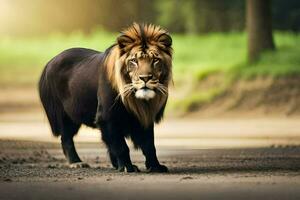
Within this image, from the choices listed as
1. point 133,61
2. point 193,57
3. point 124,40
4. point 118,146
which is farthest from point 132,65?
point 193,57

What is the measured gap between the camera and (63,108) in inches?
632

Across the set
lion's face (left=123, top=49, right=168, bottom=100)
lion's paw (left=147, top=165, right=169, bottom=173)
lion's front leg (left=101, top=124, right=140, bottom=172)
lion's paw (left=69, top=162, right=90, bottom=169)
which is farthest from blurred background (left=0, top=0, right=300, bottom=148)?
lion's face (left=123, top=49, right=168, bottom=100)

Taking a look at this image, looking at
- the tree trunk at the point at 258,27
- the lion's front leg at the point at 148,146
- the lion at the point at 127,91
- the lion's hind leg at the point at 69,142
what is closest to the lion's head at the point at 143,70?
the lion at the point at 127,91

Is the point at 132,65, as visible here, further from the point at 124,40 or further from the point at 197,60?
the point at 197,60

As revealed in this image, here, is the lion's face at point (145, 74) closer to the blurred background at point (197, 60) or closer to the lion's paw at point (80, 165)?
the lion's paw at point (80, 165)

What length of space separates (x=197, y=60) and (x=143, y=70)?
2436 centimetres

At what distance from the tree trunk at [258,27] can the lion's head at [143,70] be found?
60.9 ft

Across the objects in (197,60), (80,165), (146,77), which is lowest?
(197,60)

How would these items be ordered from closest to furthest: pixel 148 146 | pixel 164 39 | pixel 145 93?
1. pixel 145 93
2. pixel 164 39
3. pixel 148 146

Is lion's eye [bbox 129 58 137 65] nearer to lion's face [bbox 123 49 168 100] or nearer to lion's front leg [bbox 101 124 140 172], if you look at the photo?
lion's face [bbox 123 49 168 100]

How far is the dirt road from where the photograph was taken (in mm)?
11180

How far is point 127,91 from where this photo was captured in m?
13.5

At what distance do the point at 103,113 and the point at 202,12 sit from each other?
3251 centimetres

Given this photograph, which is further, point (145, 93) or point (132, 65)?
point (132, 65)
